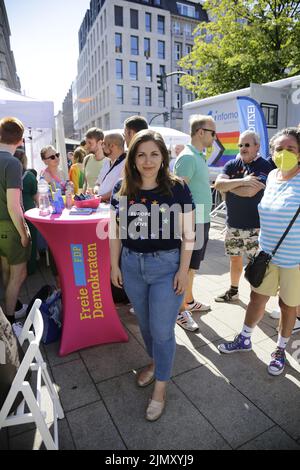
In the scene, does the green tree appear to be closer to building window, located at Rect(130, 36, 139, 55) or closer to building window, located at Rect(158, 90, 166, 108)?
building window, located at Rect(158, 90, 166, 108)

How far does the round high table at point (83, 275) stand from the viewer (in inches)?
89.5

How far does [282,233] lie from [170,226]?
86cm

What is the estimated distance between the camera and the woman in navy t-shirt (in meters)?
1.75

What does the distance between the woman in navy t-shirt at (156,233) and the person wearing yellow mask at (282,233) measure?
69cm

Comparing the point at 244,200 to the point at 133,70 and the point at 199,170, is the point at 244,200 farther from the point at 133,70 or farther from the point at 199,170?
the point at 133,70

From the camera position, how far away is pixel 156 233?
1.76 m

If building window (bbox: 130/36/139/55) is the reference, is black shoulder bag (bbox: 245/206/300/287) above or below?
below

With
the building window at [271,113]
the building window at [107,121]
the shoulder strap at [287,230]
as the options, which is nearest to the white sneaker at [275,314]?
the shoulder strap at [287,230]

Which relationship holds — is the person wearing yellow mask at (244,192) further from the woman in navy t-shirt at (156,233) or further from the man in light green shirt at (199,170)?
the woman in navy t-shirt at (156,233)

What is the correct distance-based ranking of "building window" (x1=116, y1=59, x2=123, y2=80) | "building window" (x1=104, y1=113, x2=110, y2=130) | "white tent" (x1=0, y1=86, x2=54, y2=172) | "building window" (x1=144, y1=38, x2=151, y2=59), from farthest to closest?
"building window" (x1=104, y1=113, x2=110, y2=130) → "building window" (x1=144, y1=38, x2=151, y2=59) → "building window" (x1=116, y1=59, x2=123, y2=80) → "white tent" (x1=0, y1=86, x2=54, y2=172)

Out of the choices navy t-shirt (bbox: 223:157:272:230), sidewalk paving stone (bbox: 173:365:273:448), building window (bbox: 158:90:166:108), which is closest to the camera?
sidewalk paving stone (bbox: 173:365:273:448)

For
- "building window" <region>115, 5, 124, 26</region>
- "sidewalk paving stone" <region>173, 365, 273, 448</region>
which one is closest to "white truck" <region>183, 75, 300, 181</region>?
"sidewalk paving stone" <region>173, 365, 273, 448</region>

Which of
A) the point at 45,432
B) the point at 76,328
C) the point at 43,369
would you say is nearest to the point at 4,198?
the point at 76,328
